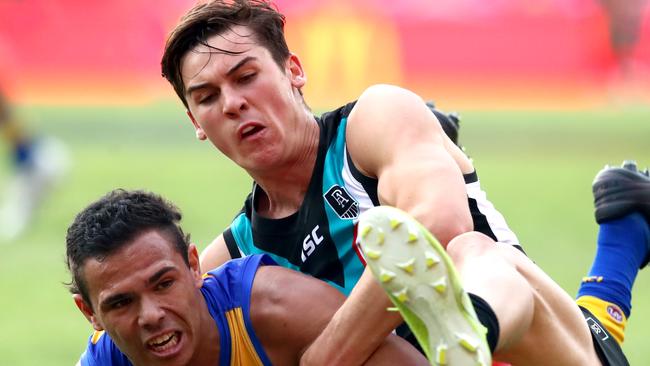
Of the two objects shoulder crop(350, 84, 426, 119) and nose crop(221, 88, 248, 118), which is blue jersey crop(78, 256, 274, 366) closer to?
nose crop(221, 88, 248, 118)

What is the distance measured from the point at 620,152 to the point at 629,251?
1128 cm

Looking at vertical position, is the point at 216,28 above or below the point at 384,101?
above

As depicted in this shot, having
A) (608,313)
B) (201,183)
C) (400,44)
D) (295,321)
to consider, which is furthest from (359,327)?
(400,44)

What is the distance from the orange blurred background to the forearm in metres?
13.6

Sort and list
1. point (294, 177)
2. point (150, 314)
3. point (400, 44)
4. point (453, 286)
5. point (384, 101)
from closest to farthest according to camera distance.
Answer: point (453, 286), point (150, 314), point (384, 101), point (294, 177), point (400, 44)

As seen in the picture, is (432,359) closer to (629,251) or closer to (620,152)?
(629,251)

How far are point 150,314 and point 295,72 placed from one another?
4.73 feet

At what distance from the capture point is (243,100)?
15.9 feet

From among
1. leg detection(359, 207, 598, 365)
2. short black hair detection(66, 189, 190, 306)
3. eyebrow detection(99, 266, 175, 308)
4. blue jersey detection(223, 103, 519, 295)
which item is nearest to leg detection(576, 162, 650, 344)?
blue jersey detection(223, 103, 519, 295)

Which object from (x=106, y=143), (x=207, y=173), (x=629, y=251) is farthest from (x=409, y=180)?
(x=106, y=143)

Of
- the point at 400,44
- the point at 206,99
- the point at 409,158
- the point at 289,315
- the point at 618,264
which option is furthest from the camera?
the point at 400,44

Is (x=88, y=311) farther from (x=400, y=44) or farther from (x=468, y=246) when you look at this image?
(x=400, y=44)

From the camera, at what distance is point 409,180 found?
4504 millimetres

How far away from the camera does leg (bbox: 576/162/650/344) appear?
235 inches
